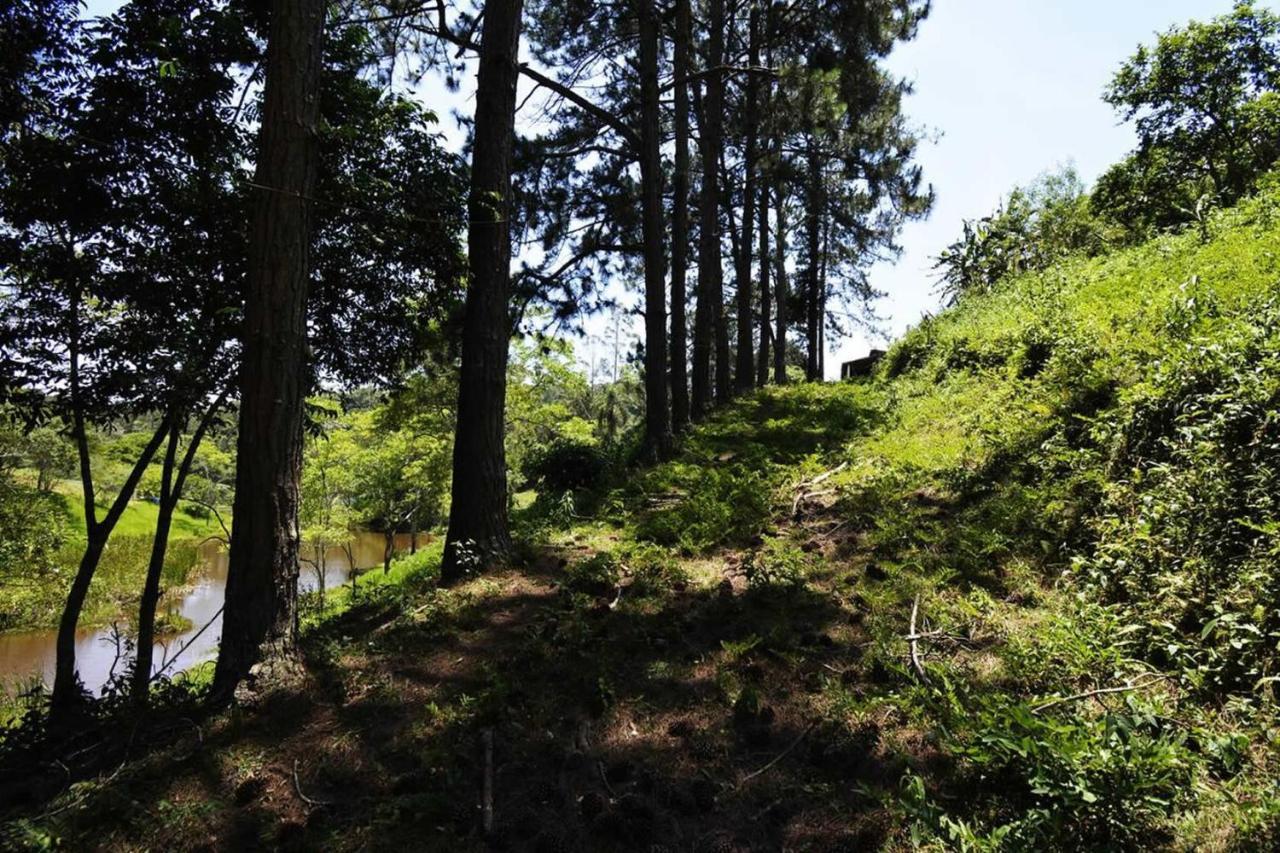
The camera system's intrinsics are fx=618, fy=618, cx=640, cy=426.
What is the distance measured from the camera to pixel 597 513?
634 cm

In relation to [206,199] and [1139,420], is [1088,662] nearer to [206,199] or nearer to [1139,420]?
[1139,420]

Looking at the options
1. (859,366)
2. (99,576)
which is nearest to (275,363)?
(859,366)

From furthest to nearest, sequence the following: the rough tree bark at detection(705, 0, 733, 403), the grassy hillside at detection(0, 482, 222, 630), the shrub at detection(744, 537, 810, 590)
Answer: the grassy hillside at detection(0, 482, 222, 630) < the rough tree bark at detection(705, 0, 733, 403) < the shrub at detection(744, 537, 810, 590)

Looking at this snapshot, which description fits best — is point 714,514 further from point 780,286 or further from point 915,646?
point 780,286

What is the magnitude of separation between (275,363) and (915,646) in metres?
3.71

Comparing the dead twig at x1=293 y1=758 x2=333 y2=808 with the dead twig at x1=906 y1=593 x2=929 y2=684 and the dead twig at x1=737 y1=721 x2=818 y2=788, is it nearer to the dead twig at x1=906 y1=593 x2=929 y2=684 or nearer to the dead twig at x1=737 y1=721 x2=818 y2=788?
the dead twig at x1=737 y1=721 x2=818 y2=788

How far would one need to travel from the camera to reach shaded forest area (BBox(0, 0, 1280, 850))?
7.49 feet

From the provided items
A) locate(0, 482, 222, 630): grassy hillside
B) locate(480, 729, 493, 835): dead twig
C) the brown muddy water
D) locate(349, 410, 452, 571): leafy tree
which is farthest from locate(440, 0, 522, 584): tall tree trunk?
locate(0, 482, 222, 630): grassy hillside

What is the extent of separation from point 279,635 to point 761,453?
5556 millimetres

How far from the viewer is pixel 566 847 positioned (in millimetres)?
2227

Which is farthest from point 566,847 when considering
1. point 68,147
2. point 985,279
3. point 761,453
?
point 985,279

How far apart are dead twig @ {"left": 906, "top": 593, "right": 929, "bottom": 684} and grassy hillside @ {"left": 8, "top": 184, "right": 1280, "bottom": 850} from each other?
0.8 inches

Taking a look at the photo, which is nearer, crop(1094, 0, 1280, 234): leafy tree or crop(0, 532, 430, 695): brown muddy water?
crop(0, 532, 430, 695): brown muddy water

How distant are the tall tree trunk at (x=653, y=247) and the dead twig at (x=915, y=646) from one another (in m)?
5.59
